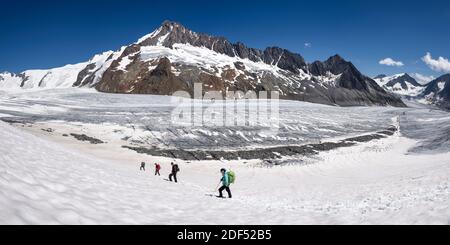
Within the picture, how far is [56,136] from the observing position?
48.0m
